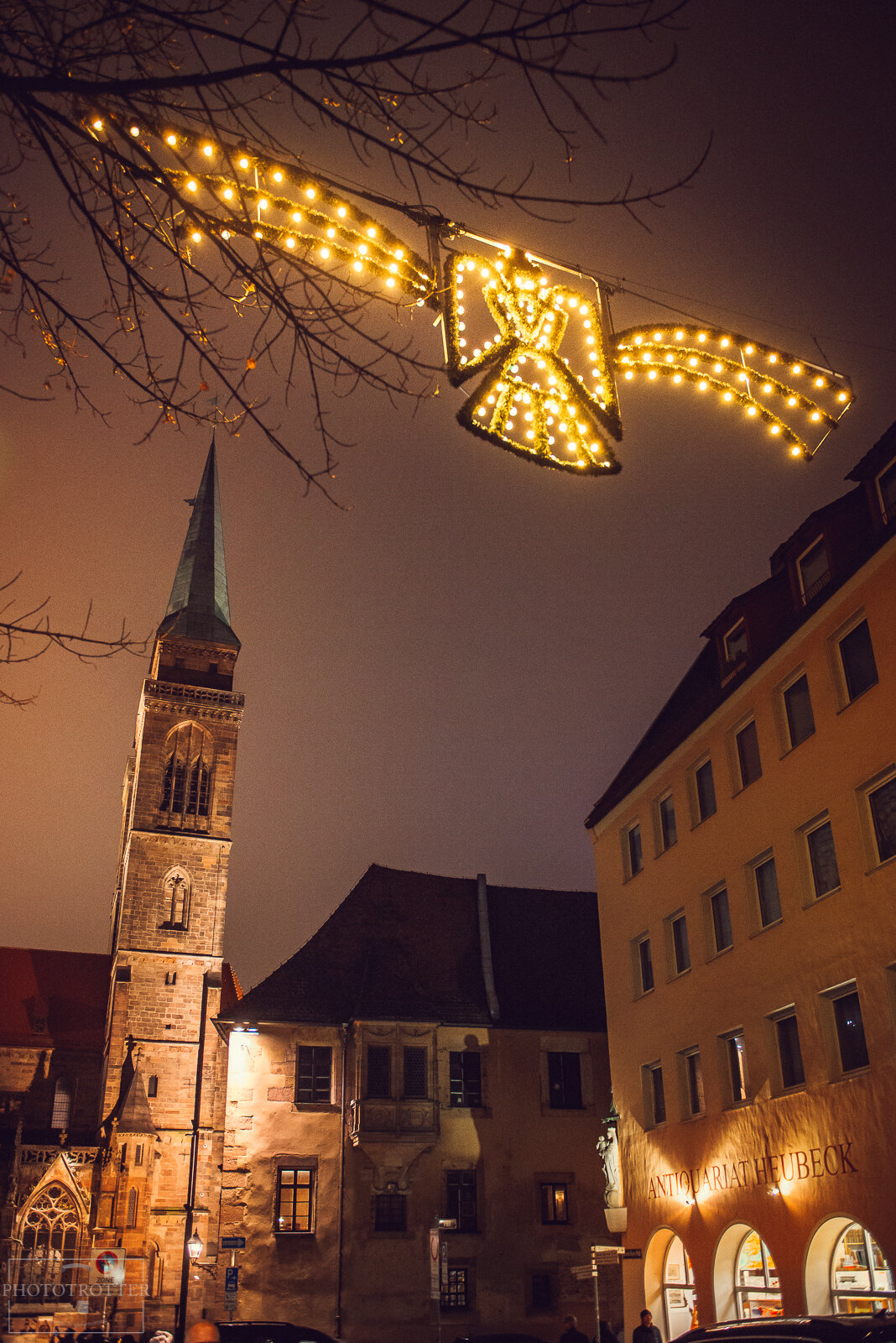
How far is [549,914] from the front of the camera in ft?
119

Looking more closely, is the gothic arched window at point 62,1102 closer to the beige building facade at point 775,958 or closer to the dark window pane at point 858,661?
the beige building facade at point 775,958

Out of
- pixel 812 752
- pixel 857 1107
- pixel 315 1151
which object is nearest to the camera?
pixel 857 1107

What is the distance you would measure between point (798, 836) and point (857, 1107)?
3806mm

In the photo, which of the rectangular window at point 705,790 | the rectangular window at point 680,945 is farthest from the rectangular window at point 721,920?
the rectangular window at point 705,790

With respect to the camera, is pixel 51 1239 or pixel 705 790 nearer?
pixel 705 790

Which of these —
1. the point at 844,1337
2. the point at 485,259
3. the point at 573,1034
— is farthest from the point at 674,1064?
the point at 485,259

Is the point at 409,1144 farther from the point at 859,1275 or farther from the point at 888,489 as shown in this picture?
the point at 888,489

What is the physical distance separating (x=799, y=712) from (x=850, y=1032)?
469 cm

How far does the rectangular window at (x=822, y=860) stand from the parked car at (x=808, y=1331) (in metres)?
10.1

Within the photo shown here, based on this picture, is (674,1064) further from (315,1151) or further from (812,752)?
(315,1151)

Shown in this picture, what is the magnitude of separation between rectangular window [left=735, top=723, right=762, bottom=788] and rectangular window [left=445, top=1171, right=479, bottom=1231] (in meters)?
16.3

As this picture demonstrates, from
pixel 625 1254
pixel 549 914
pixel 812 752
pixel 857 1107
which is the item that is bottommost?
pixel 625 1254

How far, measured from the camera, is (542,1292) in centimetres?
2781

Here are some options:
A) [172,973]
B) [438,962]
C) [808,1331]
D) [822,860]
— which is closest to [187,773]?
[172,973]
